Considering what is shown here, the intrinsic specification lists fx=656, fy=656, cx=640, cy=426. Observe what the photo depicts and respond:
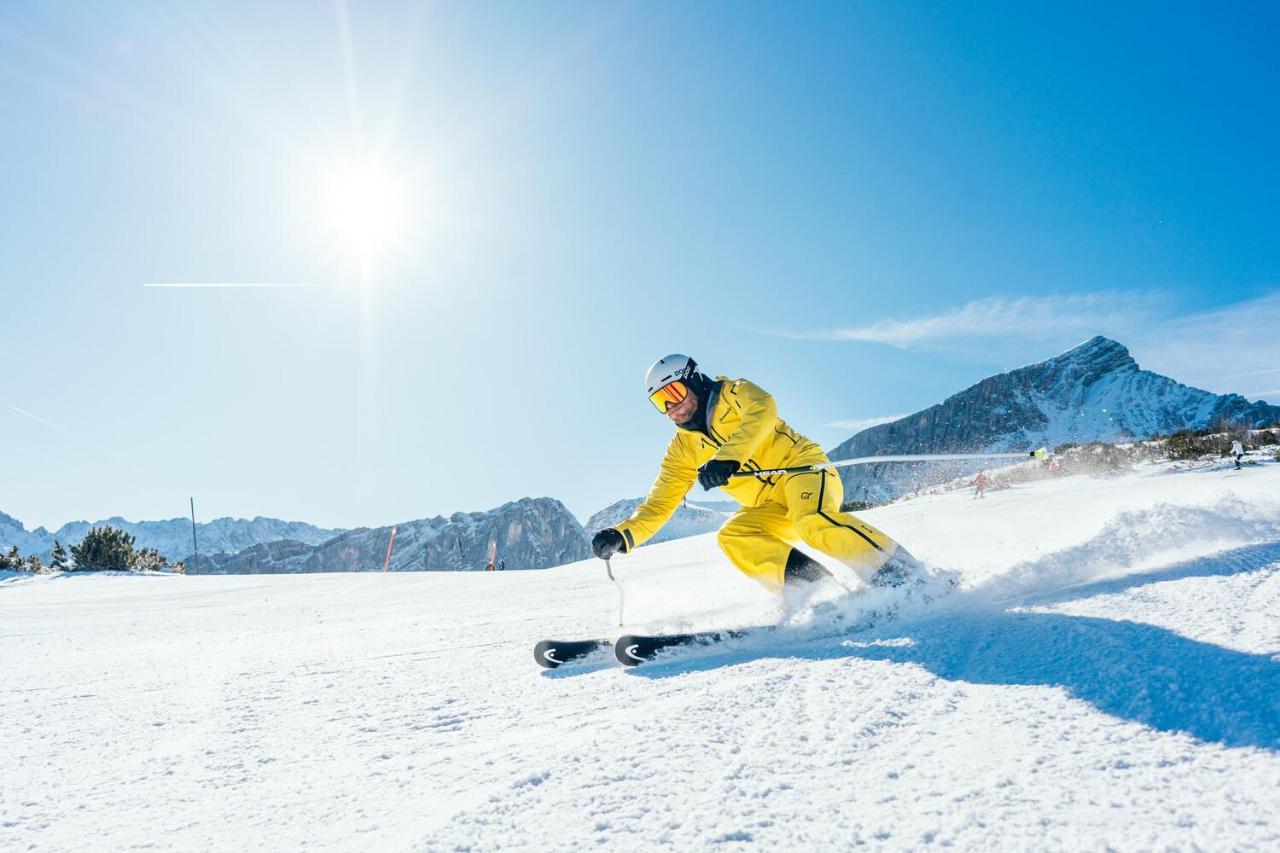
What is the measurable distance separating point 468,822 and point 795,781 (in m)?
0.74

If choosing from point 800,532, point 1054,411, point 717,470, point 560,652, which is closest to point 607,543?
point 717,470

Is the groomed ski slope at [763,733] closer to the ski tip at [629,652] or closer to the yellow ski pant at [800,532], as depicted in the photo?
the ski tip at [629,652]

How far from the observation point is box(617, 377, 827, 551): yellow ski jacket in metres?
4.24

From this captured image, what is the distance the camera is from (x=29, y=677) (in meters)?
3.86

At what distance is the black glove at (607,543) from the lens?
165 inches

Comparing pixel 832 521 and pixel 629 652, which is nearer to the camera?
pixel 629 652

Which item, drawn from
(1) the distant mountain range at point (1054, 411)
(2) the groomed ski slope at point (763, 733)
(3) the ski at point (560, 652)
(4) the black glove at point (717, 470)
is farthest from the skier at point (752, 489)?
(1) the distant mountain range at point (1054, 411)

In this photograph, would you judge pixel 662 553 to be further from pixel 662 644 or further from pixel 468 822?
pixel 468 822

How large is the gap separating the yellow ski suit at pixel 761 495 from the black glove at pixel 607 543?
8 cm

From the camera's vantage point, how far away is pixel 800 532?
410cm

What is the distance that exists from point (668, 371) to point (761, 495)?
43.0 inches

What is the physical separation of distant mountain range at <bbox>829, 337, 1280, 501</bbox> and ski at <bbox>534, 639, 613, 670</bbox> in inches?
4476

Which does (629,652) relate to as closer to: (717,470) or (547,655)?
(547,655)

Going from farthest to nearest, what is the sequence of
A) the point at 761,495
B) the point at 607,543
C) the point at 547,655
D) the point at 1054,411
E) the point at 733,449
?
1. the point at 1054,411
2. the point at 761,495
3. the point at 607,543
4. the point at 733,449
5. the point at 547,655
